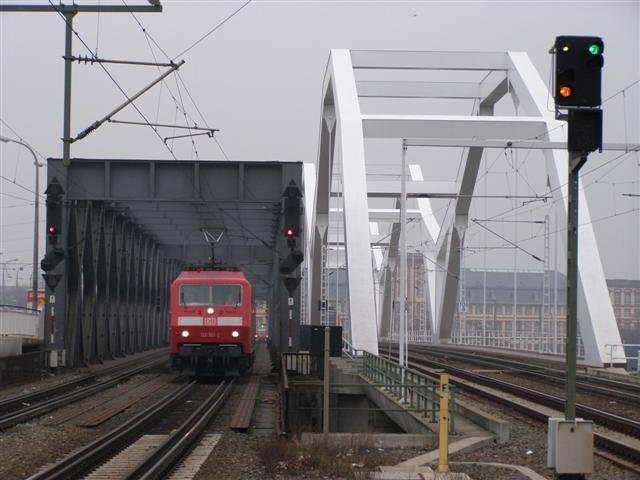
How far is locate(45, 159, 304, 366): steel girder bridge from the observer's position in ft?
106

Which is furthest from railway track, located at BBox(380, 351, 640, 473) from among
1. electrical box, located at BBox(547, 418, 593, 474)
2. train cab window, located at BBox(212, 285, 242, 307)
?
train cab window, located at BBox(212, 285, 242, 307)

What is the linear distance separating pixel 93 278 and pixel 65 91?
33.3 ft

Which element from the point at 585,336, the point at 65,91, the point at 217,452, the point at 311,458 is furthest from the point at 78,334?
the point at 311,458

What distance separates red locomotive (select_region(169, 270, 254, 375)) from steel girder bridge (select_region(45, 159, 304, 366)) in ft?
3.57

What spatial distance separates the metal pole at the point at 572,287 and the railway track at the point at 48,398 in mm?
10480

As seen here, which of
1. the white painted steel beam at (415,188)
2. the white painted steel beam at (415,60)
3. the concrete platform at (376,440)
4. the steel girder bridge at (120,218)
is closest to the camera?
the concrete platform at (376,440)

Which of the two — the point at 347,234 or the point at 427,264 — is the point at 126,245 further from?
the point at 427,264

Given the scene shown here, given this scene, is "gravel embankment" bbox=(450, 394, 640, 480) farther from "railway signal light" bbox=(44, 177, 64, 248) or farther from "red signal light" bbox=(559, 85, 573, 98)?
"railway signal light" bbox=(44, 177, 64, 248)

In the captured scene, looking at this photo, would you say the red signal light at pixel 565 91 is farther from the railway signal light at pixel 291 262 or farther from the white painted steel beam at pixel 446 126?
the white painted steel beam at pixel 446 126

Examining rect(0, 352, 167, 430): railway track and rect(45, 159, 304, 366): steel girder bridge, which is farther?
rect(45, 159, 304, 366): steel girder bridge

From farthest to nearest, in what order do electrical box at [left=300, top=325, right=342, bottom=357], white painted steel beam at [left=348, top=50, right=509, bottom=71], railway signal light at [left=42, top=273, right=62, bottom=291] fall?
white painted steel beam at [left=348, top=50, right=509, bottom=71]
railway signal light at [left=42, top=273, right=62, bottom=291]
electrical box at [left=300, top=325, right=342, bottom=357]

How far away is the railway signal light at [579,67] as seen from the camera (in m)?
9.12

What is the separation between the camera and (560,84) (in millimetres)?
9172

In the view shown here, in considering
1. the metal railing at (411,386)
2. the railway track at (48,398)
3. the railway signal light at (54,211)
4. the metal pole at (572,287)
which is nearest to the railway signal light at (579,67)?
the metal pole at (572,287)
